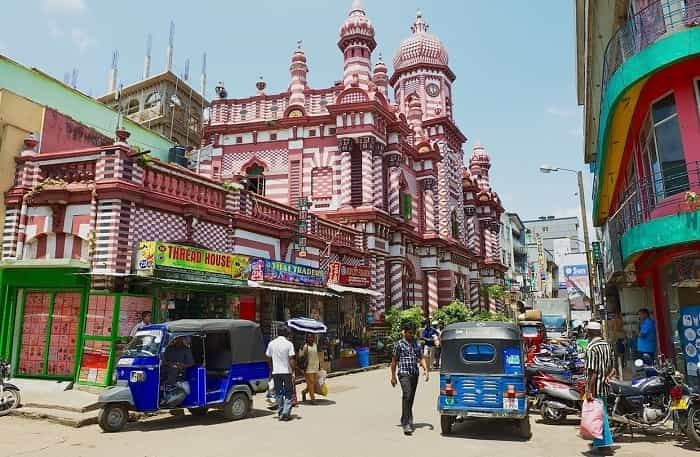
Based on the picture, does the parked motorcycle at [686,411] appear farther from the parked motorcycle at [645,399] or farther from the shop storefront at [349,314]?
the shop storefront at [349,314]

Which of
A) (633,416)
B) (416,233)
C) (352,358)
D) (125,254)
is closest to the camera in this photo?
(633,416)

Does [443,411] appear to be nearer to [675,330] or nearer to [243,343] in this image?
[243,343]

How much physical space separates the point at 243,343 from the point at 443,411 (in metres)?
4.54

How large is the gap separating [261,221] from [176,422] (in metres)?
8.76

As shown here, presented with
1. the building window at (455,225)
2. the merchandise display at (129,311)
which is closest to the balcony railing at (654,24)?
the merchandise display at (129,311)

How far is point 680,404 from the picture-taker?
8266mm

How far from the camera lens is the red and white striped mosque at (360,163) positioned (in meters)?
26.8

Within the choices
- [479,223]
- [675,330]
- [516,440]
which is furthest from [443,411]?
[479,223]

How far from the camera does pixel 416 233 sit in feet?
107

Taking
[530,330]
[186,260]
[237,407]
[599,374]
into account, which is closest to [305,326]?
[186,260]

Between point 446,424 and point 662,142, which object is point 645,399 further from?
point 662,142

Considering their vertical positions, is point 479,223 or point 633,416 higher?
point 479,223

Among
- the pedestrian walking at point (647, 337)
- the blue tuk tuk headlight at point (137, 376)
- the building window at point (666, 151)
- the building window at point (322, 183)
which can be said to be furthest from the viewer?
the building window at point (322, 183)

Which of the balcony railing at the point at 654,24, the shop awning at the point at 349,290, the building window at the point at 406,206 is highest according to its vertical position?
the building window at the point at 406,206
